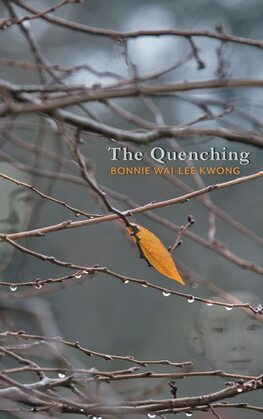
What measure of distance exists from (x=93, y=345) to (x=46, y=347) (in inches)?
95.5

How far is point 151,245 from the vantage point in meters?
0.89

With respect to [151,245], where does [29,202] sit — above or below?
above

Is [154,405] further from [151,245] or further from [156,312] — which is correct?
[156,312]

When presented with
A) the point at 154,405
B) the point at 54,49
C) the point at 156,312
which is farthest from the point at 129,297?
the point at 154,405

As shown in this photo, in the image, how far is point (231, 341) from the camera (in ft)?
6.59
